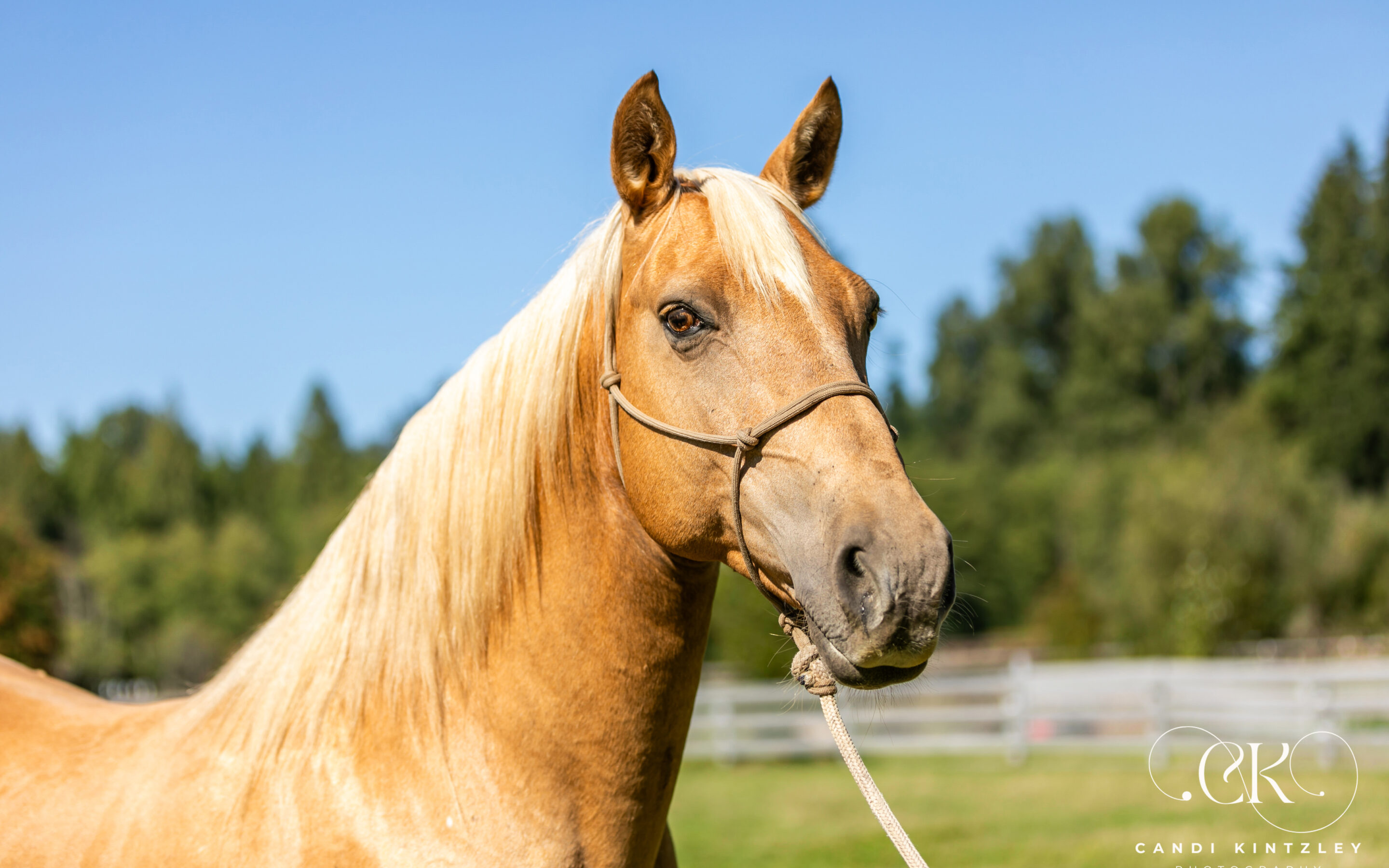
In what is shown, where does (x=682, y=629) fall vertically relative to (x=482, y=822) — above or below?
above

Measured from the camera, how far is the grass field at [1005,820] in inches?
335

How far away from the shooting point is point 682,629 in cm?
215

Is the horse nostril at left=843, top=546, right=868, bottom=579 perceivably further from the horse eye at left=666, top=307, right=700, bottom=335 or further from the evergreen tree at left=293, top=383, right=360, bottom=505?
the evergreen tree at left=293, top=383, right=360, bottom=505

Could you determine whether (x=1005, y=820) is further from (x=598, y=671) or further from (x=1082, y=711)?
(x=598, y=671)

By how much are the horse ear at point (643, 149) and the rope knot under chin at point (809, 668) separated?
0.98 metres

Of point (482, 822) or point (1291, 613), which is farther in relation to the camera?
point (1291, 613)

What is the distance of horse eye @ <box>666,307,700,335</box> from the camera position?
210 centimetres

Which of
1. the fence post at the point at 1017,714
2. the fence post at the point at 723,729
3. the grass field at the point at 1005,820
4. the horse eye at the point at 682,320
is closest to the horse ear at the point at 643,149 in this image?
the horse eye at the point at 682,320

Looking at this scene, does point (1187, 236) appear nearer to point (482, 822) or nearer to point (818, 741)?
point (818, 741)

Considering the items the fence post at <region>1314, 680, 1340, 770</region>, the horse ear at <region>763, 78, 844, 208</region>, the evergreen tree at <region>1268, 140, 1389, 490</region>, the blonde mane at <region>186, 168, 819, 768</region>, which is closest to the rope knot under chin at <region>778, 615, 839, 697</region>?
the blonde mane at <region>186, 168, 819, 768</region>

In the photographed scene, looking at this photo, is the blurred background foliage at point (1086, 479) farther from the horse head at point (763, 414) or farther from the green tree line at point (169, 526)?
the horse head at point (763, 414)

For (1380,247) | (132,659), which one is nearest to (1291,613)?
(1380,247)

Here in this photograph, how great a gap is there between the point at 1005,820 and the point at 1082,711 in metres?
7.53

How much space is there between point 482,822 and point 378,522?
697 mm
